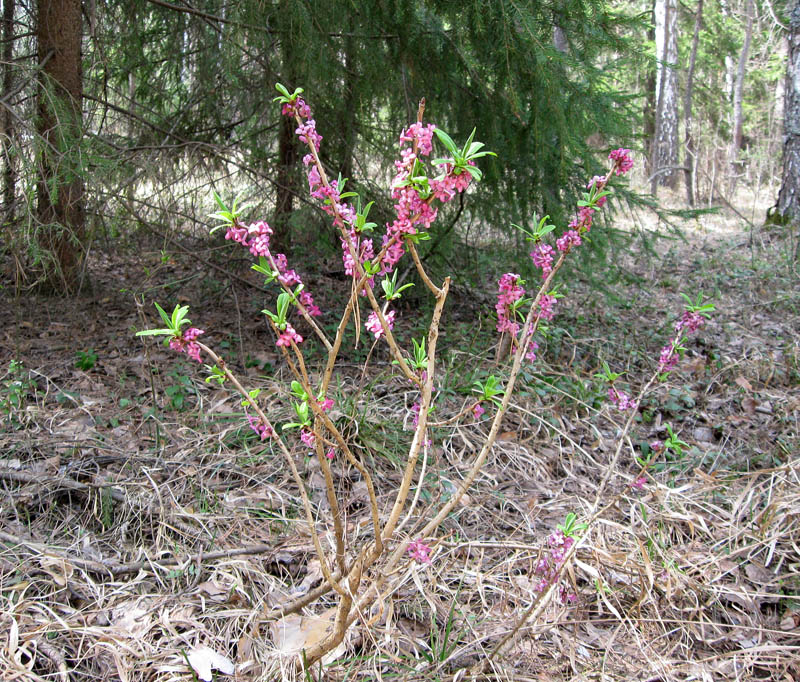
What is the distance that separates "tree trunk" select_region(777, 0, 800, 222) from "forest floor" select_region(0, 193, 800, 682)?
410 cm

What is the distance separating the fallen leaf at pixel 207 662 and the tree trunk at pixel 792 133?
8.04 metres

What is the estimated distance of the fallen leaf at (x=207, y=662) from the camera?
1.79m

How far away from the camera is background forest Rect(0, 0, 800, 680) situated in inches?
78.0

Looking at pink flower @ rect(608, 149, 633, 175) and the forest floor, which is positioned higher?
pink flower @ rect(608, 149, 633, 175)

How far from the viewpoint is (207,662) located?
182cm

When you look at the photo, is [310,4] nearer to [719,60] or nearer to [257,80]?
[257,80]

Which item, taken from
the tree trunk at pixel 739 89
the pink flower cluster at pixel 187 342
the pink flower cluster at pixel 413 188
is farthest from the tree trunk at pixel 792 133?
the pink flower cluster at pixel 187 342

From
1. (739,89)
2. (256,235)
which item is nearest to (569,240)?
(256,235)

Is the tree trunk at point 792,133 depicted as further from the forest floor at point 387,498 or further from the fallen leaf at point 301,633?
the fallen leaf at point 301,633

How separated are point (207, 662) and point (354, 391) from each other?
1756 mm

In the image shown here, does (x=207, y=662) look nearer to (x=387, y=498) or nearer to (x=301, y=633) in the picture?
(x=301, y=633)

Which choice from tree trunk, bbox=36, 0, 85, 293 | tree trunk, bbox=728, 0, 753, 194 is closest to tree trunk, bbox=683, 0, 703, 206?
tree trunk, bbox=728, 0, 753, 194

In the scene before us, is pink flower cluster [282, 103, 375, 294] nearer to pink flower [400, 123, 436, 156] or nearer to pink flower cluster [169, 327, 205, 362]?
pink flower [400, 123, 436, 156]

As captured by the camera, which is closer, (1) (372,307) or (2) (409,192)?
(2) (409,192)
